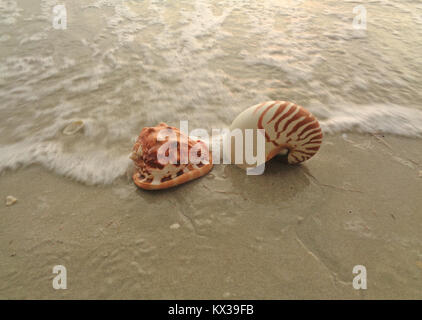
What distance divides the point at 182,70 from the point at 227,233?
297 centimetres

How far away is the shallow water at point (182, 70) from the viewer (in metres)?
3.03

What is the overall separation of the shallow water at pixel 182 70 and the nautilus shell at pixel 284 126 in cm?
95

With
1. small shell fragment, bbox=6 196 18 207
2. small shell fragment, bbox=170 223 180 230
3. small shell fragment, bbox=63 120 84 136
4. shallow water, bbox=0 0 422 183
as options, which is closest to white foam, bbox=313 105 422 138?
shallow water, bbox=0 0 422 183

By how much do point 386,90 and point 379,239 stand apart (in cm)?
259

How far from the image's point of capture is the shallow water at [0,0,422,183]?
9.94ft

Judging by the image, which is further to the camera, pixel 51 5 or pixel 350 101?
pixel 51 5

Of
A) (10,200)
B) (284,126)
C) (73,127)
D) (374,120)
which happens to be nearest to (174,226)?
(284,126)

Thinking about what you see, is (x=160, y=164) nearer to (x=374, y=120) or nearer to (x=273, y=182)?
(x=273, y=182)

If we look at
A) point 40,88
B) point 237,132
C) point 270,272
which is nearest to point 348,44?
point 237,132

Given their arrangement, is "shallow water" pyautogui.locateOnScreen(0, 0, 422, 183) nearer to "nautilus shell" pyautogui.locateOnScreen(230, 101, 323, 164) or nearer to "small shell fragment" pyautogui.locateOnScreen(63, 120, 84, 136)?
"small shell fragment" pyautogui.locateOnScreen(63, 120, 84, 136)

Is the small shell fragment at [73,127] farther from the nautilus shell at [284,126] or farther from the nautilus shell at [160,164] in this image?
the nautilus shell at [284,126]

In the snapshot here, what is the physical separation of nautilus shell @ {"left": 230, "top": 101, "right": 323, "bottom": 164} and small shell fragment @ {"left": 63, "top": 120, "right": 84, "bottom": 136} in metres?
1.82

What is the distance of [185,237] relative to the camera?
6.33ft
